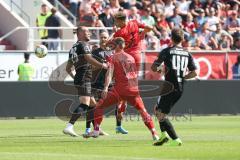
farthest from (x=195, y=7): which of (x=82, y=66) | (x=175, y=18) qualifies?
(x=82, y=66)

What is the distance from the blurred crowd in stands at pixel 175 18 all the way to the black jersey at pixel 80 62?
37.4ft

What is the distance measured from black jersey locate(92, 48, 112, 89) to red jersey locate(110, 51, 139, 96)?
6.31 ft

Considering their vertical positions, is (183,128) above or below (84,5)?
below

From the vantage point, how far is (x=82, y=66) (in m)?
18.3

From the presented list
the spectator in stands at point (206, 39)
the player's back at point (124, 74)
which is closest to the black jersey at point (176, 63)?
the player's back at point (124, 74)

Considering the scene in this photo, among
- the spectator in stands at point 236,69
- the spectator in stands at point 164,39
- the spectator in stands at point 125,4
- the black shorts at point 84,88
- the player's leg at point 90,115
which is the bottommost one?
the spectator in stands at point 236,69

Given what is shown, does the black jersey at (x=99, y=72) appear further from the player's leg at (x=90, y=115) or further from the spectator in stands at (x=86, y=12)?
the spectator in stands at (x=86, y=12)

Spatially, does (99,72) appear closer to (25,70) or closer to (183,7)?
(25,70)

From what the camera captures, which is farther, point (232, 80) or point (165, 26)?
point (165, 26)

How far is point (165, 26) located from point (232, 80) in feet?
13.1

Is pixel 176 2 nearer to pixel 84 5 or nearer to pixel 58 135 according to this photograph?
pixel 84 5

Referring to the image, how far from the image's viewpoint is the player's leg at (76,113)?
58.7ft

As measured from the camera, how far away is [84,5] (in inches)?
1222

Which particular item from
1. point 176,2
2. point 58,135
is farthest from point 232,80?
point 58,135
